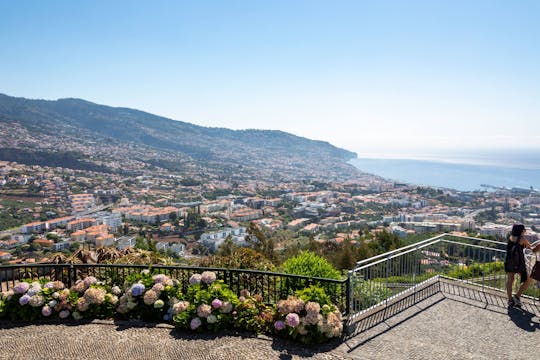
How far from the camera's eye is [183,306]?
540 cm

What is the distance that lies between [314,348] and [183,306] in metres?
2.03

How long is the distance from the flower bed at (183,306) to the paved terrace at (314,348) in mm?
180

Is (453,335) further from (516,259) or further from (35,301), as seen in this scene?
(35,301)

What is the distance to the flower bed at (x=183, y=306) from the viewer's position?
4.86 meters

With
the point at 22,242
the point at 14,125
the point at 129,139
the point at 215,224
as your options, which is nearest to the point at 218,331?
the point at 22,242

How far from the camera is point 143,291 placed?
573 cm

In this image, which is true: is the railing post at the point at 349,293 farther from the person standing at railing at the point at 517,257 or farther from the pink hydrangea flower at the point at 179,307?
the person standing at railing at the point at 517,257

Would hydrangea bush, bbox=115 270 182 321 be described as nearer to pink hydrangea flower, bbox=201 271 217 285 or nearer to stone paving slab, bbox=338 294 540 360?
pink hydrangea flower, bbox=201 271 217 285

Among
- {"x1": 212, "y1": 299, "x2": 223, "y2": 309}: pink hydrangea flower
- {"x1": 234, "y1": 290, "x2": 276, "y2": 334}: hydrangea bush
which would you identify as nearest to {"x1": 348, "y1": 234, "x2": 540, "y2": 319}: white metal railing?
{"x1": 234, "y1": 290, "x2": 276, "y2": 334}: hydrangea bush

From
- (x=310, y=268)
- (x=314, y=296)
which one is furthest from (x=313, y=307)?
(x=310, y=268)

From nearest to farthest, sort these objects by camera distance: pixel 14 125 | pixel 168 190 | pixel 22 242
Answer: pixel 22 242, pixel 168 190, pixel 14 125

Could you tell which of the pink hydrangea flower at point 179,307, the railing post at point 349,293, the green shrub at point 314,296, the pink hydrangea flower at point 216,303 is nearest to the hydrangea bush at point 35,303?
the pink hydrangea flower at point 179,307

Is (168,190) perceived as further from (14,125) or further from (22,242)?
(14,125)

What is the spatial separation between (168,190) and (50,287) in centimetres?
8045
